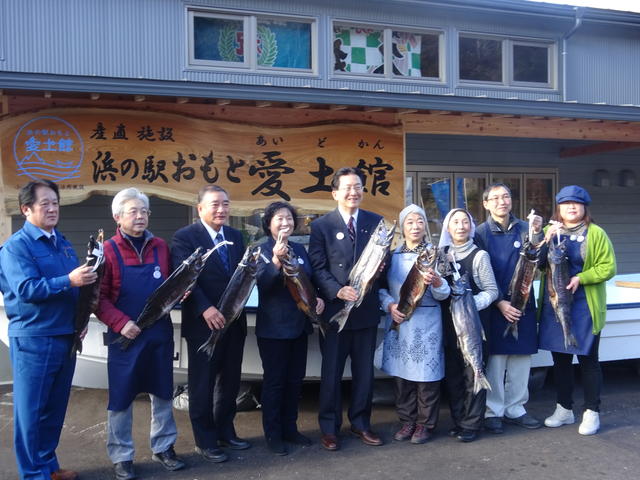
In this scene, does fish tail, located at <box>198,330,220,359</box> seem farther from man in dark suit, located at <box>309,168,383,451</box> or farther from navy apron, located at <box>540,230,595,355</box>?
navy apron, located at <box>540,230,595,355</box>

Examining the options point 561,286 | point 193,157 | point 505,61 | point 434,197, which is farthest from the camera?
point 505,61

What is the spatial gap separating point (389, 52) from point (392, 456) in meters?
6.87

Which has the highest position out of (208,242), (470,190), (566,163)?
(566,163)

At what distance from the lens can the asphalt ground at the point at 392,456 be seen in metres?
3.90

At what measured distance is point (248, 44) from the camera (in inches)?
340

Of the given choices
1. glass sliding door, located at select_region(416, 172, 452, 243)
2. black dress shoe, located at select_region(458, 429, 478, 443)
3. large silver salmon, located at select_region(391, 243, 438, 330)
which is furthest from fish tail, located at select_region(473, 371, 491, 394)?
glass sliding door, located at select_region(416, 172, 452, 243)

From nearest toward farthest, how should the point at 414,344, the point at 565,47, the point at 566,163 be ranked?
the point at 414,344 < the point at 565,47 < the point at 566,163

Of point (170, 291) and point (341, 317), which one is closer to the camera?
point (170, 291)

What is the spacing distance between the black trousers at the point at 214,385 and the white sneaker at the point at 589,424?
2662 millimetres

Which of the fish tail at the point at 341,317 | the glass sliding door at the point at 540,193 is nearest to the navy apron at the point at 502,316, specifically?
the fish tail at the point at 341,317

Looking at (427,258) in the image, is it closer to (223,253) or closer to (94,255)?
(223,253)

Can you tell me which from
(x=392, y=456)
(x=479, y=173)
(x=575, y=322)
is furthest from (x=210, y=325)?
(x=479, y=173)

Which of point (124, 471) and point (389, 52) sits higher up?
point (389, 52)

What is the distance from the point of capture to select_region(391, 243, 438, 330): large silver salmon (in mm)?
3863
